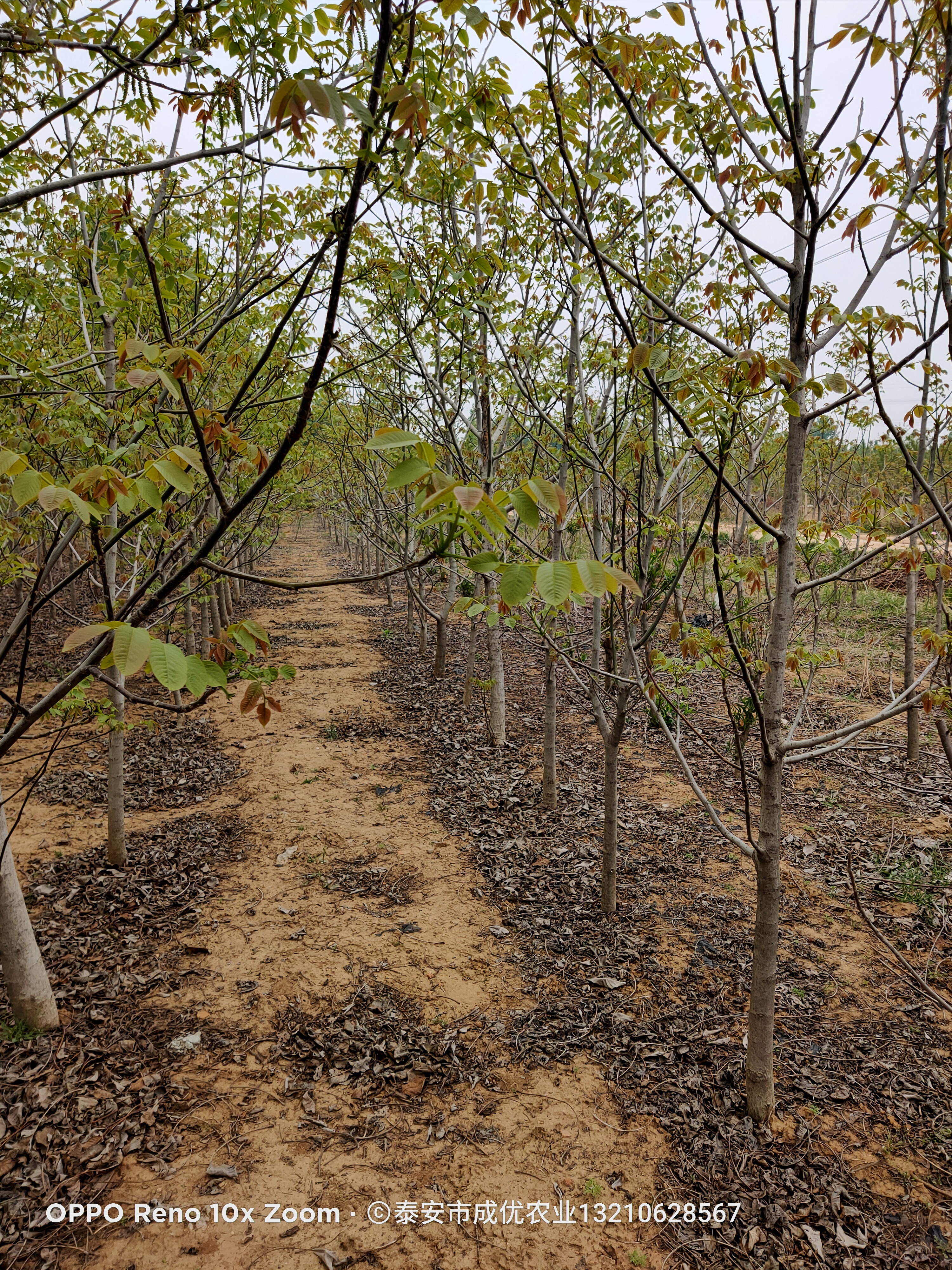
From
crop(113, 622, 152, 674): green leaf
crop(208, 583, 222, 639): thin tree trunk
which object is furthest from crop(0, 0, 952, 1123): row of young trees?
crop(208, 583, 222, 639): thin tree trunk

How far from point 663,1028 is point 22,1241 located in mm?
3121

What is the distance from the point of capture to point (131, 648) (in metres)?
1.14

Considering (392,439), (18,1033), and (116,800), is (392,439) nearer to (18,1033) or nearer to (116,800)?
(18,1033)

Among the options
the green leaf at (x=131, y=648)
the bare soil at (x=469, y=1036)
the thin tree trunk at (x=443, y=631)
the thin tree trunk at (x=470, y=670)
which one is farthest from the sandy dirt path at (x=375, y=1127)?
the thin tree trunk at (x=443, y=631)

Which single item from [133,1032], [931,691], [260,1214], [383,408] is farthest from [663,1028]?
[383,408]

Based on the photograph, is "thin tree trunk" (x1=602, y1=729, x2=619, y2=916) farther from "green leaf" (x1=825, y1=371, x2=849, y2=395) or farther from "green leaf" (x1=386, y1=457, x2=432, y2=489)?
"green leaf" (x1=386, y1=457, x2=432, y2=489)

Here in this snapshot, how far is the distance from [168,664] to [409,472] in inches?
22.9

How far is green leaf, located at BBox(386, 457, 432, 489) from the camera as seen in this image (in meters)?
1.26

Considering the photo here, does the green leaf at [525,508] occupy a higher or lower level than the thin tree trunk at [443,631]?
higher

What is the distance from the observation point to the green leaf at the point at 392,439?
135 cm

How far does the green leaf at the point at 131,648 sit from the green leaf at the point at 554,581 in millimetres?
680

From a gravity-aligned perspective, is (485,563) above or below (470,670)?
above

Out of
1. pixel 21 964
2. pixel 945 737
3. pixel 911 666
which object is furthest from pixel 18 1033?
pixel 911 666

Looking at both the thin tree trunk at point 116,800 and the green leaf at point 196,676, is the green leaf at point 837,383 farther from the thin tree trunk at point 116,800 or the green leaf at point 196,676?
the thin tree trunk at point 116,800
